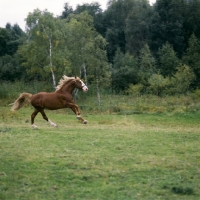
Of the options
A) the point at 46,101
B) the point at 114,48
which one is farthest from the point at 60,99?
the point at 114,48

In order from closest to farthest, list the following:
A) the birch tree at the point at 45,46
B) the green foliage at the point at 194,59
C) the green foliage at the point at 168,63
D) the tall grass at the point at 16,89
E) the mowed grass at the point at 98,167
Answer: the mowed grass at the point at 98,167 → the birch tree at the point at 45,46 → the tall grass at the point at 16,89 → the green foliage at the point at 194,59 → the green foliage at the point at 168,63

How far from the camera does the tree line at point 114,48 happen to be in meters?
33.2

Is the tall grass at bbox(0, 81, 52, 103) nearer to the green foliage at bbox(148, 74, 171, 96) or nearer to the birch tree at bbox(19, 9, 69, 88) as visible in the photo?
the birch tree at bbox(19, 9, 69, 88)

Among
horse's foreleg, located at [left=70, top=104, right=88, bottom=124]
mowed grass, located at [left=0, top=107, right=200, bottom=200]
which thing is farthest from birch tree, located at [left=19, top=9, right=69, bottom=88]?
mowed grass, located at [left=0, top=107, right=200, bottom=200]

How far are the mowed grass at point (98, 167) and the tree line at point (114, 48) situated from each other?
20368mm

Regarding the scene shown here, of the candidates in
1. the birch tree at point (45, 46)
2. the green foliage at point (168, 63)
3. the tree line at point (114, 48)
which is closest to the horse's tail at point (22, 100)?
the tree line at point (114, 48)

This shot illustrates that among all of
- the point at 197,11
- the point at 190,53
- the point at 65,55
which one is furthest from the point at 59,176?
the point at 197,11

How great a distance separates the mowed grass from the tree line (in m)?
20.4

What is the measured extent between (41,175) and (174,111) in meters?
19.7

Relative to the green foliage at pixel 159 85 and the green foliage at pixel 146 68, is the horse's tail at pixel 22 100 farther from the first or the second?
the green foliage at pixel 146 68

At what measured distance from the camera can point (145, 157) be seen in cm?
877

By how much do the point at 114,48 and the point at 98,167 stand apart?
55.8m

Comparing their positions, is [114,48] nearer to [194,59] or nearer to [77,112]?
[194,59]

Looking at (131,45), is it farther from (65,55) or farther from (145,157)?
(145,157)
